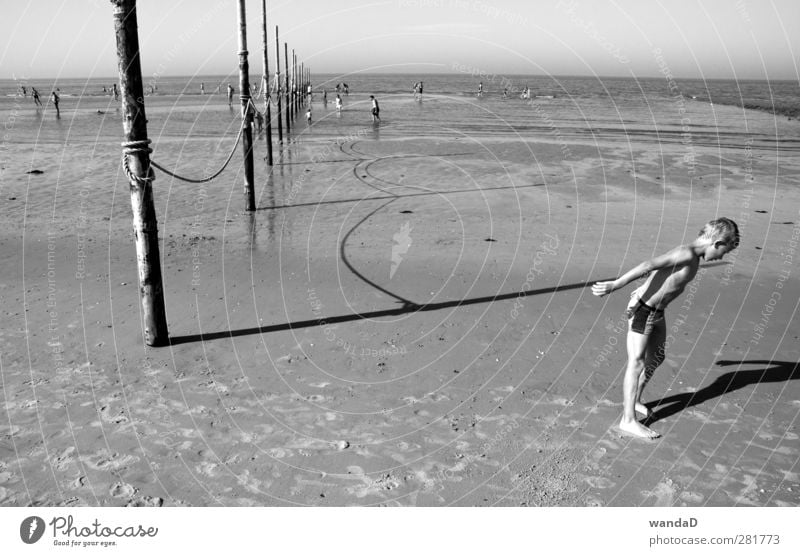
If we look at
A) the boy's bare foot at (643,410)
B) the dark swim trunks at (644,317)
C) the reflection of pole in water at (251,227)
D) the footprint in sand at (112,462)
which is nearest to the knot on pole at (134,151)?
the footprint in sand at (112,462)

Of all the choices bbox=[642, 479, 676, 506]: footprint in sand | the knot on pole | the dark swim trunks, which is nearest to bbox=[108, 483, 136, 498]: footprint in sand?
the knot on pole

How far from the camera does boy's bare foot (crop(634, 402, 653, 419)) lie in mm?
5363

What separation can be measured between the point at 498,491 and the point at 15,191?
49.4ft

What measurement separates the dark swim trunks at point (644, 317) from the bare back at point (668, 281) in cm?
4

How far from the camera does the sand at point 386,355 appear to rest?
4.57 meters

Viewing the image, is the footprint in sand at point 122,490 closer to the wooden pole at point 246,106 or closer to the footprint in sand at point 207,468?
the footprint in sand at point 207,468

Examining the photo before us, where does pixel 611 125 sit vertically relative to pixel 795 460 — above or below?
above

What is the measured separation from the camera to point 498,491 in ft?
14.6

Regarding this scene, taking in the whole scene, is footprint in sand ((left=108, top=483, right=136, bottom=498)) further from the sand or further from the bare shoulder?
the bare shoulder

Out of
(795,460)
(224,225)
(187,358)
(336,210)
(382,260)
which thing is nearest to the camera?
(795,460)

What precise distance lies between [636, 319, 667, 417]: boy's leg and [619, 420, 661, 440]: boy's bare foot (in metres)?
0.29

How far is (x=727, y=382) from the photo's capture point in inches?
236
